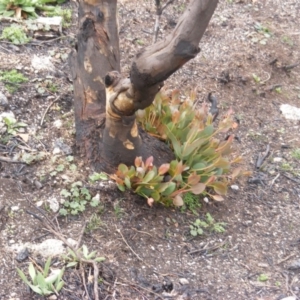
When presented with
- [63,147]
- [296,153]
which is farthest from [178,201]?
[296,153]

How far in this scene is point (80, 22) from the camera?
3.00m

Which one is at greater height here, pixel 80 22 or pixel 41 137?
pixel 80 22

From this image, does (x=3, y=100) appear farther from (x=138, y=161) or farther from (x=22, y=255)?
(x=22, y=255)

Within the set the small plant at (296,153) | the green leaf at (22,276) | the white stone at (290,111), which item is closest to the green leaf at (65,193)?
the green leaf at (22,276)

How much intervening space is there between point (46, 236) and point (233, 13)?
3.25 metres

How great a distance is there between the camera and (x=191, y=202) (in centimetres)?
291

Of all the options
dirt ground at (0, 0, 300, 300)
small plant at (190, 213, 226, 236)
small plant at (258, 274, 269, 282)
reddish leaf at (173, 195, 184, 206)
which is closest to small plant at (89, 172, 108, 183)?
dirt ground at (0, 0, 300, 300)

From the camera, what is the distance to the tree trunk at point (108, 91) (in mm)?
2283

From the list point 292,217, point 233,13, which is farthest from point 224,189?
point 233,13

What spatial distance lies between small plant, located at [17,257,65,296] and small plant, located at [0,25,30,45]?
7.13ft

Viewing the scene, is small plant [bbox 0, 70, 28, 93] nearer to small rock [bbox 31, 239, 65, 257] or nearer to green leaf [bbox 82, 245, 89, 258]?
small rock [bbox 31, 239, 65, 257]

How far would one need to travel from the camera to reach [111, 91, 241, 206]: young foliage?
2.65 m

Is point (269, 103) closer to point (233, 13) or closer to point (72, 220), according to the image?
point (233, 13)

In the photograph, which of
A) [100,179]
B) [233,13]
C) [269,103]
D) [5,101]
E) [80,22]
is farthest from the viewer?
[233,13]
